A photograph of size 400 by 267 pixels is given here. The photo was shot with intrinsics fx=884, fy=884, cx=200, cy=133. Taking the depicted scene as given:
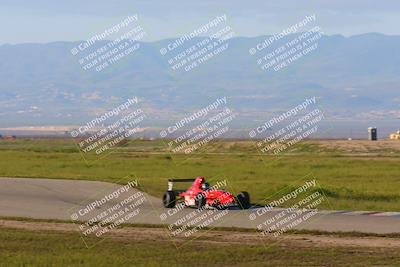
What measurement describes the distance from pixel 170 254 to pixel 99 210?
1252 cm

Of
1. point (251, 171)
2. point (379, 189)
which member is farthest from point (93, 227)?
point (251, 171)

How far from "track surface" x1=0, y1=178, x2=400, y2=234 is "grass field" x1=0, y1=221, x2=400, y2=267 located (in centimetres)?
284

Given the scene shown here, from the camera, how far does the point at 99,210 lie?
3612 centimetres

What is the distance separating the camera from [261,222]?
31438mm

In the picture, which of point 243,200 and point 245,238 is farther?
point 243,200

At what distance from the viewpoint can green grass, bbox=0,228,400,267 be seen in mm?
22297

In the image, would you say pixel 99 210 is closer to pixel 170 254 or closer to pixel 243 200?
pixel 243 200

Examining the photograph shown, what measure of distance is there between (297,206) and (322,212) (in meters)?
2.60

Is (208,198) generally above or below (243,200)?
above

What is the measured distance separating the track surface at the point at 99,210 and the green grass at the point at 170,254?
191 inches

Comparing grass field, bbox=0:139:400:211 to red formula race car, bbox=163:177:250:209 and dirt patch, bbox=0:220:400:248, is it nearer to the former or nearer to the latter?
red formula race car, bbox=163:177:250:209

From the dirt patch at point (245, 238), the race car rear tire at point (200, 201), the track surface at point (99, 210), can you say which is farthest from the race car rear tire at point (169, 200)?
the dirt patch at point (245, 238)

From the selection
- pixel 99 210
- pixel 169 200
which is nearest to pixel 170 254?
pixel 99 210

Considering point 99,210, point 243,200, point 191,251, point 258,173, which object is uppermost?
point 99,210
